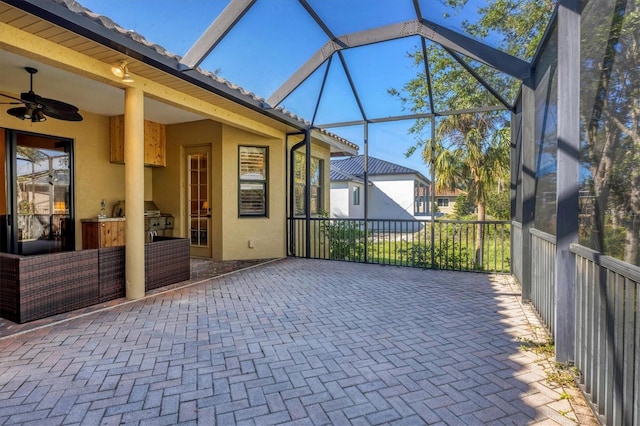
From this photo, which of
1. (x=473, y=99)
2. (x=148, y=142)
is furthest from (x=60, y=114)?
(x=473, y=99)

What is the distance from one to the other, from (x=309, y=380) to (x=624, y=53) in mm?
Result: 2676

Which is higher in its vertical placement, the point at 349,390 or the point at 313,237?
the point at 313,237

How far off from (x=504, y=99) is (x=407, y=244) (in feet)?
9.40

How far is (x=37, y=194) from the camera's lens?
5.14 metres

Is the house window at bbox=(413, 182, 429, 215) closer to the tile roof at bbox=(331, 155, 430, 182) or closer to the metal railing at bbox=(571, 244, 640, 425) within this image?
the tile roof at bbox=(331, 155, 430, 182)

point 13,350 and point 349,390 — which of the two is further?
point 13,350

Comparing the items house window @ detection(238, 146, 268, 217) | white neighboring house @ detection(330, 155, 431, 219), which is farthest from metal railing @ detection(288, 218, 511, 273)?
white neighboring house @ detection(330, 155, 431, 219)

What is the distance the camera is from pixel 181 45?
12.4ft

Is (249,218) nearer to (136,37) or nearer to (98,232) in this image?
(98,232)

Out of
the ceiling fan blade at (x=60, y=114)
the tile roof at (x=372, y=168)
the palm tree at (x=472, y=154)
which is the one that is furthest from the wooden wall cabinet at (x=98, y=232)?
the tile roof at (x=372, y=168)

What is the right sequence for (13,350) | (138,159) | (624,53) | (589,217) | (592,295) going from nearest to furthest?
(624,53)
(592,295)
(589,217)
(13,350)
(138,159)

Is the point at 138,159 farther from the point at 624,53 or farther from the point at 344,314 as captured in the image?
the point at 624,53

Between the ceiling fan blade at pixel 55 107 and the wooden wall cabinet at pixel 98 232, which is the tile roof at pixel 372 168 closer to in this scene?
the wooden wall cabinet at pixel 98 232

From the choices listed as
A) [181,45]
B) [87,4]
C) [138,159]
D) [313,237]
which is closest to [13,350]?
[138,159]
